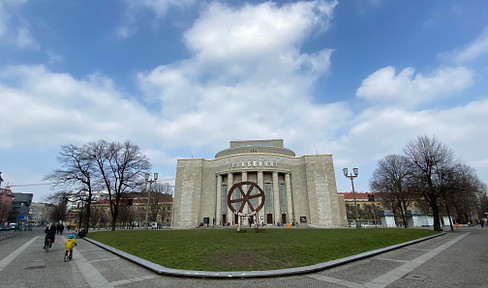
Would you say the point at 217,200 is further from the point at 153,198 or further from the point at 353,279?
the point at 353,279

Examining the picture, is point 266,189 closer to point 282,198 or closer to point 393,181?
point 282,198

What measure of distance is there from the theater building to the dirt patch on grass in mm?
45858

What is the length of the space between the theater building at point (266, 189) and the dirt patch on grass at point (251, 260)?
4586cm

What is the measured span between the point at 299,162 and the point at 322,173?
260 inches

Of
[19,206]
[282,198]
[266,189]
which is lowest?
[282,198]

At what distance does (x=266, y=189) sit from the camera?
6081 centimetres

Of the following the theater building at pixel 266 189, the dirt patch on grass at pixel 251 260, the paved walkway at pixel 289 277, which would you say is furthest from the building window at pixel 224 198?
the paved walkway at pixel 289 277

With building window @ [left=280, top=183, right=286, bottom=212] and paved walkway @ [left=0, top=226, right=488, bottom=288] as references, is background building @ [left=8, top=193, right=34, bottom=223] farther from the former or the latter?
paved walkway @ [left=0, top=226, right=488, bottom=288]

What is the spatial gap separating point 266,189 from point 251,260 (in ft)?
169

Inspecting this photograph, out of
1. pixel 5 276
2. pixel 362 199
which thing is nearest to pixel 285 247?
pixel 5 276

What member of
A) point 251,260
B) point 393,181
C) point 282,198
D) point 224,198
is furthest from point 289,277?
point 282,198

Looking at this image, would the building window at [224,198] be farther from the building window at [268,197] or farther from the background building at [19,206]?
the background building at [19,206]

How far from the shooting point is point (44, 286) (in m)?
7.36

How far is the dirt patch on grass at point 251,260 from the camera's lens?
9.02m
